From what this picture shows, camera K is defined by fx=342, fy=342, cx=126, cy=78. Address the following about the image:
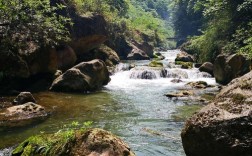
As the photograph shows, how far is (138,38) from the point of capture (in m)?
55.2

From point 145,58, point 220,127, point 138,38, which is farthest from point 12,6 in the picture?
point 138,38

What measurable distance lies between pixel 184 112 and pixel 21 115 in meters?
7.06

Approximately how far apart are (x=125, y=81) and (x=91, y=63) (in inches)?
205

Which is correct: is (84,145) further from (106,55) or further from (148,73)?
(106,55)

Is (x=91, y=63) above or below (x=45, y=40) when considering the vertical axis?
below

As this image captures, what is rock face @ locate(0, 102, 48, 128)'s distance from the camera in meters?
12.8

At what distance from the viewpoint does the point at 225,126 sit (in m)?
7.00

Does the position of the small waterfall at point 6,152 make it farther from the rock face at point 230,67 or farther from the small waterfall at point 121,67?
the small waterfall at point 121,67

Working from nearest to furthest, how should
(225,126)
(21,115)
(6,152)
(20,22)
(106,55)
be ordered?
(225,126) → (6,152) → (21,115) → (20,22) → (106,55)

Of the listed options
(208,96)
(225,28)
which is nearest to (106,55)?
(225,28)

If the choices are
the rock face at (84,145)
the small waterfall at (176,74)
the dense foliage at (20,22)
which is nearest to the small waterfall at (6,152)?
the rock face at (84,145)

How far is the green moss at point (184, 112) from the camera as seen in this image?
569 inches

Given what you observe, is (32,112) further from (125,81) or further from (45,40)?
(125,81)

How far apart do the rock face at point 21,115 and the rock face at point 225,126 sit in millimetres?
7308
